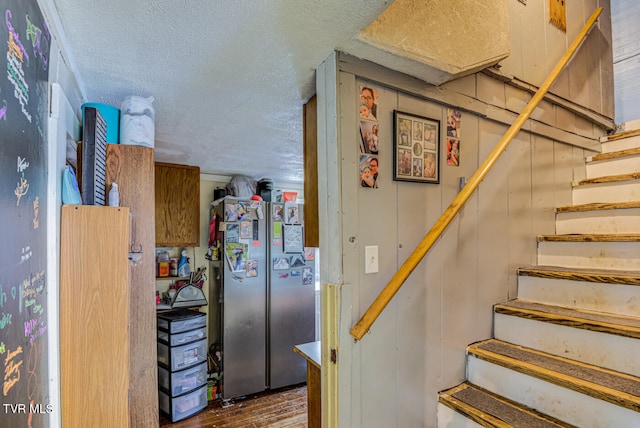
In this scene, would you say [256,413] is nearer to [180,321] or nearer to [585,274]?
[180,321]

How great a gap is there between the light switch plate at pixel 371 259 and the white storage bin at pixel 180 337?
7.61ft

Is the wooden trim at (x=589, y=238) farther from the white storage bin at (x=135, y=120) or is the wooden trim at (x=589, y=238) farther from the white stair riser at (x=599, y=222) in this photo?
the white storage bin at (x=135, y=120)

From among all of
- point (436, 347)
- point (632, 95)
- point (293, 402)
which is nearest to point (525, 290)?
point (436, 347)

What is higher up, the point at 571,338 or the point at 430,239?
the point at 430,239

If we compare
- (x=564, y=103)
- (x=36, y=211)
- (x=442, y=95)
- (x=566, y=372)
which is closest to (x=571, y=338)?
(x=566, y=372)

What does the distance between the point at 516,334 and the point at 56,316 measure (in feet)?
6.60

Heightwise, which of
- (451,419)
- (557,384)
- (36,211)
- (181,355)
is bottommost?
(181,355)

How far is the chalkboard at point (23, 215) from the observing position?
65 centimetres

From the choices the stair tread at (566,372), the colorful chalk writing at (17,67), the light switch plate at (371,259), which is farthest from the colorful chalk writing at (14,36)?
the stair tread at (566,372)

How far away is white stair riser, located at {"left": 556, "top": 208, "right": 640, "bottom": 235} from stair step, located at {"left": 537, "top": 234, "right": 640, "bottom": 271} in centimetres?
18

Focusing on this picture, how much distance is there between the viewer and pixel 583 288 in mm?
1597

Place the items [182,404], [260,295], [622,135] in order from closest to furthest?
[622,135], [182,404], [260,295]

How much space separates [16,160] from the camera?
71 cm

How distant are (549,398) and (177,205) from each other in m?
3.10
